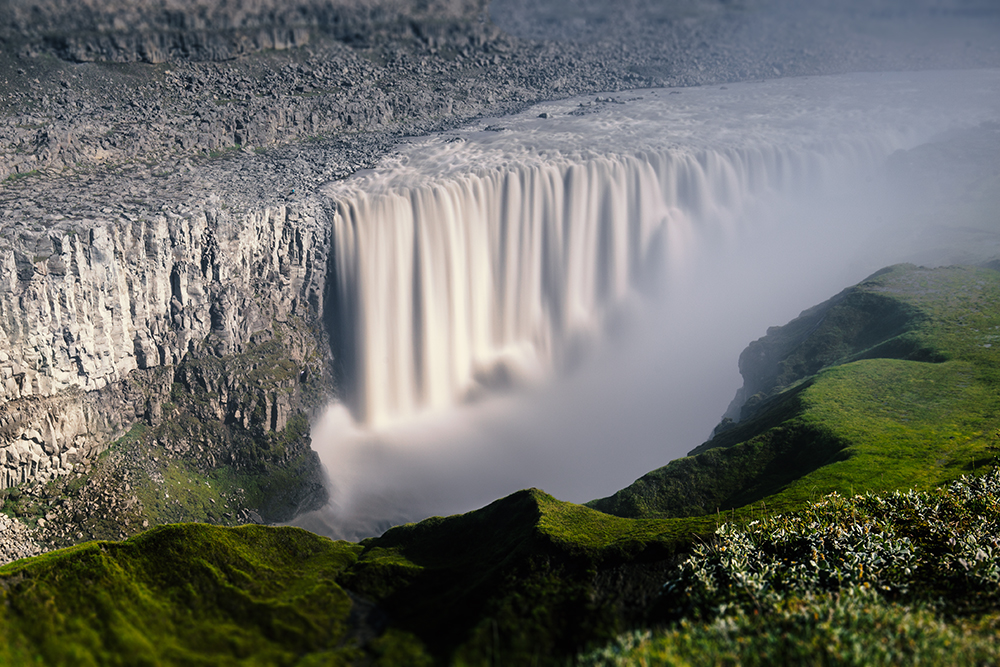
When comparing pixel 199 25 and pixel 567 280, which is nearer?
pixel 567 280

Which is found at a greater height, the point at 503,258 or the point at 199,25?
the point at 199,25

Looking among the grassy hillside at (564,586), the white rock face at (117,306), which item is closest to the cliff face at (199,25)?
the white rock face at (117,306)

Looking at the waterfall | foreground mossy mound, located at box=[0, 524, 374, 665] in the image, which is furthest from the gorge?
the waterfall

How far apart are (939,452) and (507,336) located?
104ft

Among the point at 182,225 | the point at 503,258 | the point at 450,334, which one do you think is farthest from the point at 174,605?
the point at 503,258

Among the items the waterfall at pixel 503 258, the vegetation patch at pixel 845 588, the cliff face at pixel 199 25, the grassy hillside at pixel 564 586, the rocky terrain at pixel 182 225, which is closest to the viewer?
the vegetation patch at pixel 845 588

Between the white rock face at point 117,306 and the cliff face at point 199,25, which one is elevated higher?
the cliff face at point 199,25

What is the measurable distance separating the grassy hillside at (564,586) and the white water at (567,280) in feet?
75.7

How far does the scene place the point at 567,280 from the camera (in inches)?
1949

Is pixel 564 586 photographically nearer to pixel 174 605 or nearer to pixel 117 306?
pixel 174 605

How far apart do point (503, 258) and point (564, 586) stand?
3604cm

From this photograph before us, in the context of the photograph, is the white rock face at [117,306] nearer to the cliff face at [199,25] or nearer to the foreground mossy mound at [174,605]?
the foreground mossy mound at [174,605]

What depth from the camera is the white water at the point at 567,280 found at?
136 ft

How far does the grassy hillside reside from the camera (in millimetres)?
9969
